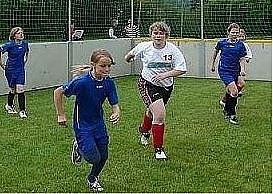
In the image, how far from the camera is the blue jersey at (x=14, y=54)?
1265 cm

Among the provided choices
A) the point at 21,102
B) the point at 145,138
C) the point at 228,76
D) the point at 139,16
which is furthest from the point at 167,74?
the point at 139,16

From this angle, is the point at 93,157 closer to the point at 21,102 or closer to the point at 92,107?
the point at 92,107

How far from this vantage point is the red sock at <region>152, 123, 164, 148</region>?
875cm

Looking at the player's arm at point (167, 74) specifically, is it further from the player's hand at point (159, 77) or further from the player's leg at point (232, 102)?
the player's leg at point (232, 102)

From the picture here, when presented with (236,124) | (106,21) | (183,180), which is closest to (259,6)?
(106,21)

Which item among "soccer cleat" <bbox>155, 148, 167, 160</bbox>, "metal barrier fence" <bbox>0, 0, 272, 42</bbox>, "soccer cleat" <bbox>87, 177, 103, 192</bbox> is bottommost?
"soccer cleat" <bbox>87, 177, 103, 192</bbox>

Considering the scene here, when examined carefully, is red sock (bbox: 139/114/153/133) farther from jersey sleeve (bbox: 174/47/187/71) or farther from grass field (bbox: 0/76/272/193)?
jersey sleeve (bbox: 174/47/187/71)

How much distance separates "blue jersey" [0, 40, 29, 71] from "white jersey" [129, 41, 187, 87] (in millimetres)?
4223

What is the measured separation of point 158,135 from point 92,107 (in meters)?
1.90

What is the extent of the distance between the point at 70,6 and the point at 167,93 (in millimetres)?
10563

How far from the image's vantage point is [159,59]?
8922 mm

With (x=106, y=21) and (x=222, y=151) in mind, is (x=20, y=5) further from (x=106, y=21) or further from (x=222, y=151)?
(x=222, y=151)

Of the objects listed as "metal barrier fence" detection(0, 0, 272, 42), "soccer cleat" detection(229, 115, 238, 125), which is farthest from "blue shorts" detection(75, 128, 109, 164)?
"metal barrier fence" detection(0, 0, 272, 42)

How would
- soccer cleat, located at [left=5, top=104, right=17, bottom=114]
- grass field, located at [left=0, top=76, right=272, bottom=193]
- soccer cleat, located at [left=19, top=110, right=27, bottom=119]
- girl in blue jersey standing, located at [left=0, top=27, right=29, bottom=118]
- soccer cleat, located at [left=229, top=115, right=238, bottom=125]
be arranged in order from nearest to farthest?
grass field, located at [left=0, top=76, right=272, bottom=193] → soccer cleat, located at [left=229, top=115, right=238, bottom=125] → soccer cleat, located at [left=19, top=110, right=27, bottom=119] → girl in blue jersey standing, located at [left=0, top=27, right=29, bottom=118] → soccer cleat, located at [left=5, top=104, right=17, bottom=114]
